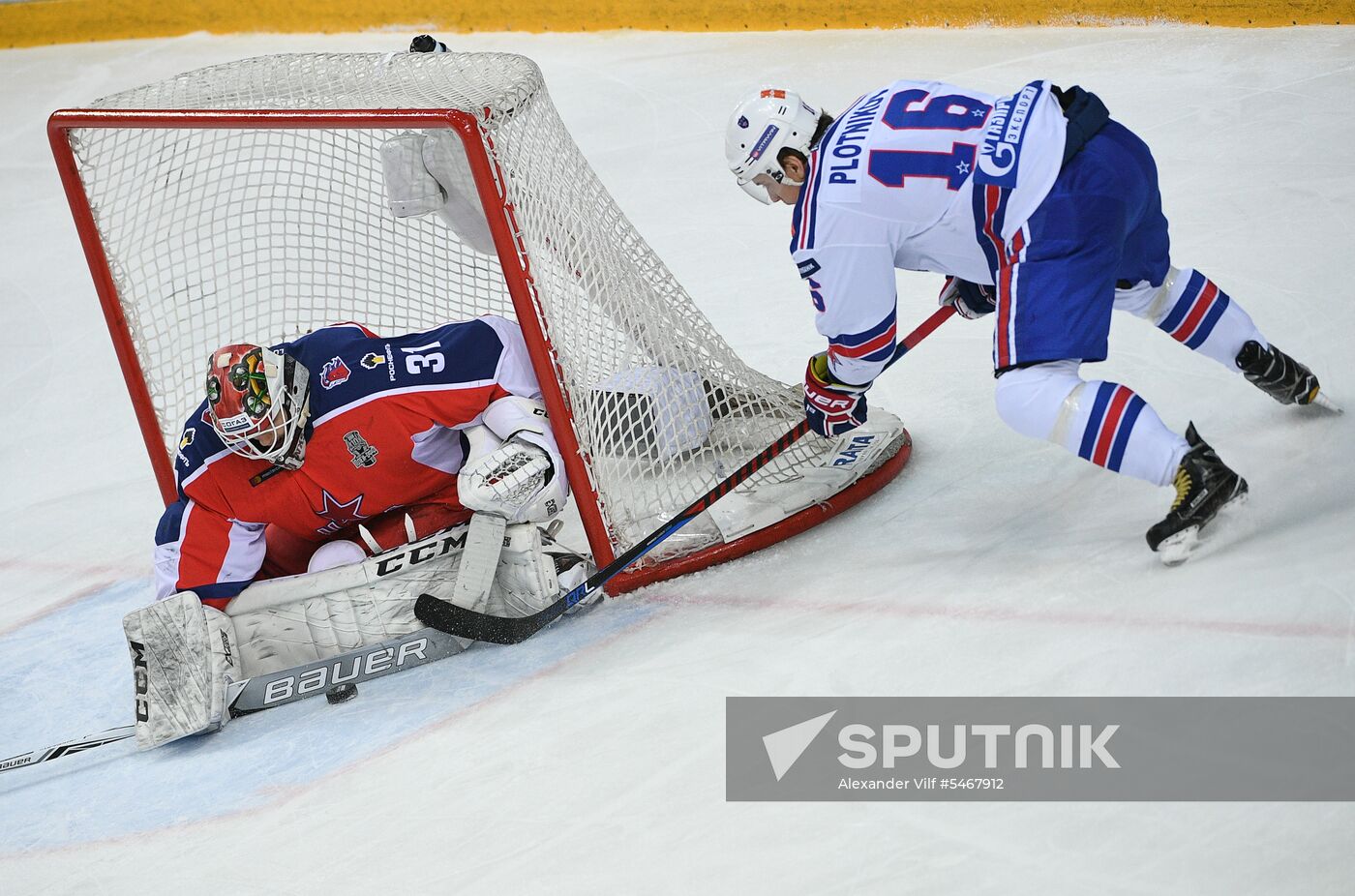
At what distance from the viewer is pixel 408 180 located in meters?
2.92

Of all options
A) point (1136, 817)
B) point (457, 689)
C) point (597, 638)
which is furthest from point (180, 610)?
point (1136, 817)

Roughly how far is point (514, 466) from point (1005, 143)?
1.13 metres

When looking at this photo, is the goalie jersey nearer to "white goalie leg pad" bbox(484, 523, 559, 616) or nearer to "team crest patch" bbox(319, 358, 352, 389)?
"team crest patch" bbox(319, 358, 352, 389)

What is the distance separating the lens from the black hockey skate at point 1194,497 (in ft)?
7.05

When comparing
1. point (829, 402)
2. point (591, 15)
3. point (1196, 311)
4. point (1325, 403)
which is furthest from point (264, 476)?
point (591, 15)

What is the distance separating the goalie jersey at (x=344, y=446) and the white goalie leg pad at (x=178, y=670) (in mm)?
106

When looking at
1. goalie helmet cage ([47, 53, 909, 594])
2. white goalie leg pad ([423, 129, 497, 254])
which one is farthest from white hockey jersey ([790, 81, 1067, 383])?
white goalie leg pad ([423, 129, 497, 254])

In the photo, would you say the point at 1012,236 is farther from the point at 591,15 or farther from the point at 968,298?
the point at 591,15

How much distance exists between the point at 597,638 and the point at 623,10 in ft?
14.7

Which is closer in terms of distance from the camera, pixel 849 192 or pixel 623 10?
pixel 849 192

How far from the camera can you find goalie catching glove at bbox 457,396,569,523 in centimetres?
258

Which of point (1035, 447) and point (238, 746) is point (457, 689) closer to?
point (238, 746)

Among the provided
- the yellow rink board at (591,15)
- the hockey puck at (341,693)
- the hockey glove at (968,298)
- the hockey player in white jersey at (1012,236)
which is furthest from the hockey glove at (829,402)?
the yellow rink board at (591,15)

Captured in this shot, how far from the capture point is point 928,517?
274 cm
